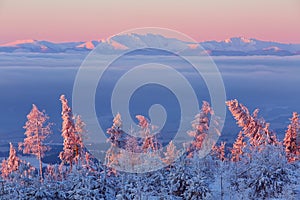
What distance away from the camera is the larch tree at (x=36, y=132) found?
48.2 metres

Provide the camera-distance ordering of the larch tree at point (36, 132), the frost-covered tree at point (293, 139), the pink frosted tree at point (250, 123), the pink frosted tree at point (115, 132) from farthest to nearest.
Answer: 1. the frost-covered tree at point (293, 139)
2. the pink frosted tree at point (250, 123)
3. the larch tree at point (36, 132)
4. the pink frosted tree at point (115, 132)

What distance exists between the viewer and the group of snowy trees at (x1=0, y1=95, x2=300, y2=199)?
35875 millimetres

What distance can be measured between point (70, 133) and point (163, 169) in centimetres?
1131

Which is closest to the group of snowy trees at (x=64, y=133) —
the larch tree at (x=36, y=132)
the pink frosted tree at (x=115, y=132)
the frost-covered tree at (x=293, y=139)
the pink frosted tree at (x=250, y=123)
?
the larch tree at (x=36, y=132)

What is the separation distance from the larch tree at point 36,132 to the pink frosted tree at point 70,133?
5.28 feet

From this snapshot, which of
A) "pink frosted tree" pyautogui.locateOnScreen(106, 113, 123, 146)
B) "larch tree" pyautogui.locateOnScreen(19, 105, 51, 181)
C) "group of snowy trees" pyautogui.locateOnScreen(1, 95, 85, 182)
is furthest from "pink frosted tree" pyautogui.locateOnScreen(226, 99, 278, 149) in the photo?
"larch tree" pyautogui.locateOnScreen(19, 105, 51, 181)

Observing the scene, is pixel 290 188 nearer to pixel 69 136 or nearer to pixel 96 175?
pixel 96 175

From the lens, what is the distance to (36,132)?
48562 mm

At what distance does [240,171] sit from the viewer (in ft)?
147

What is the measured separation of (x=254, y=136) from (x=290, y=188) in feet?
51.3

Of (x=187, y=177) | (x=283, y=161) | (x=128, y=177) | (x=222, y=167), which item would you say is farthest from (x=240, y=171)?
(x=128, y=177)

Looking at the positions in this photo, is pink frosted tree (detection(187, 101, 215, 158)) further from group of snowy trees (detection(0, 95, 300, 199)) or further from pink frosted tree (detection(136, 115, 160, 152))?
pink frosted tree (detection(136, 115, 160, 152))

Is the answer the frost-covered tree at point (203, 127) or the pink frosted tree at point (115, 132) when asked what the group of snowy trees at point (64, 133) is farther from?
the frost-covered tree at point (203, 127)

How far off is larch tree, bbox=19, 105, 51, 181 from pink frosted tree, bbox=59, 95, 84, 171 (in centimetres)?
161
